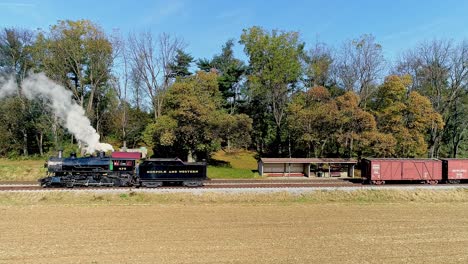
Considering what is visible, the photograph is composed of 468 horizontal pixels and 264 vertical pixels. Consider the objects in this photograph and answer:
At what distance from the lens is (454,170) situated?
104 feet

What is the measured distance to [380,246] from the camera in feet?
43.7

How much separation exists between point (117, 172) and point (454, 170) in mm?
29750

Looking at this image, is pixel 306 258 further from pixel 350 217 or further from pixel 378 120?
pixel 378 120

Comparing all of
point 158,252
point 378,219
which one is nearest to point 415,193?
point 378,219

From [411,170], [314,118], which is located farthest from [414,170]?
[314,118]

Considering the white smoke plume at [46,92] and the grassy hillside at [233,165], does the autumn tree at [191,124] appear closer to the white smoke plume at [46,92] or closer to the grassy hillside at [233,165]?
the grassy hillside at [233,165]

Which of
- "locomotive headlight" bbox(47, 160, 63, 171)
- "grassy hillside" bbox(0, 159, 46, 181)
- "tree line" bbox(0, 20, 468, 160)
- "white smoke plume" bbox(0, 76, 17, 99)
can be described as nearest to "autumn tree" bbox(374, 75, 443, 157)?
"tree line" bbox(0, 20, 468, 160)

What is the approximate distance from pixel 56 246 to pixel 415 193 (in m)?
24.9

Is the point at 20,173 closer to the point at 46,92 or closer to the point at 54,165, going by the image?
the point at 54,165

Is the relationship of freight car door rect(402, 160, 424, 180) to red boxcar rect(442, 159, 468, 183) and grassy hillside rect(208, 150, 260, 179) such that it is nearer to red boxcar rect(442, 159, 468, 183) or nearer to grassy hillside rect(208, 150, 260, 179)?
red boxcar rect(442, 159, 468, 183)

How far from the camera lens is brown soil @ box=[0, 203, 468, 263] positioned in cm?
1177

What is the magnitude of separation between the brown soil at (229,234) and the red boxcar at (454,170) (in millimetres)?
12107

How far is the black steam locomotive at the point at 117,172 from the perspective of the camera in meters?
24.6

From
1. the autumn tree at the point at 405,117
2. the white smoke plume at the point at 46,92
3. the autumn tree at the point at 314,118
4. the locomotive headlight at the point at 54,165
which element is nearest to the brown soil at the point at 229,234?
the locomotive headlight at the point at 54,165
